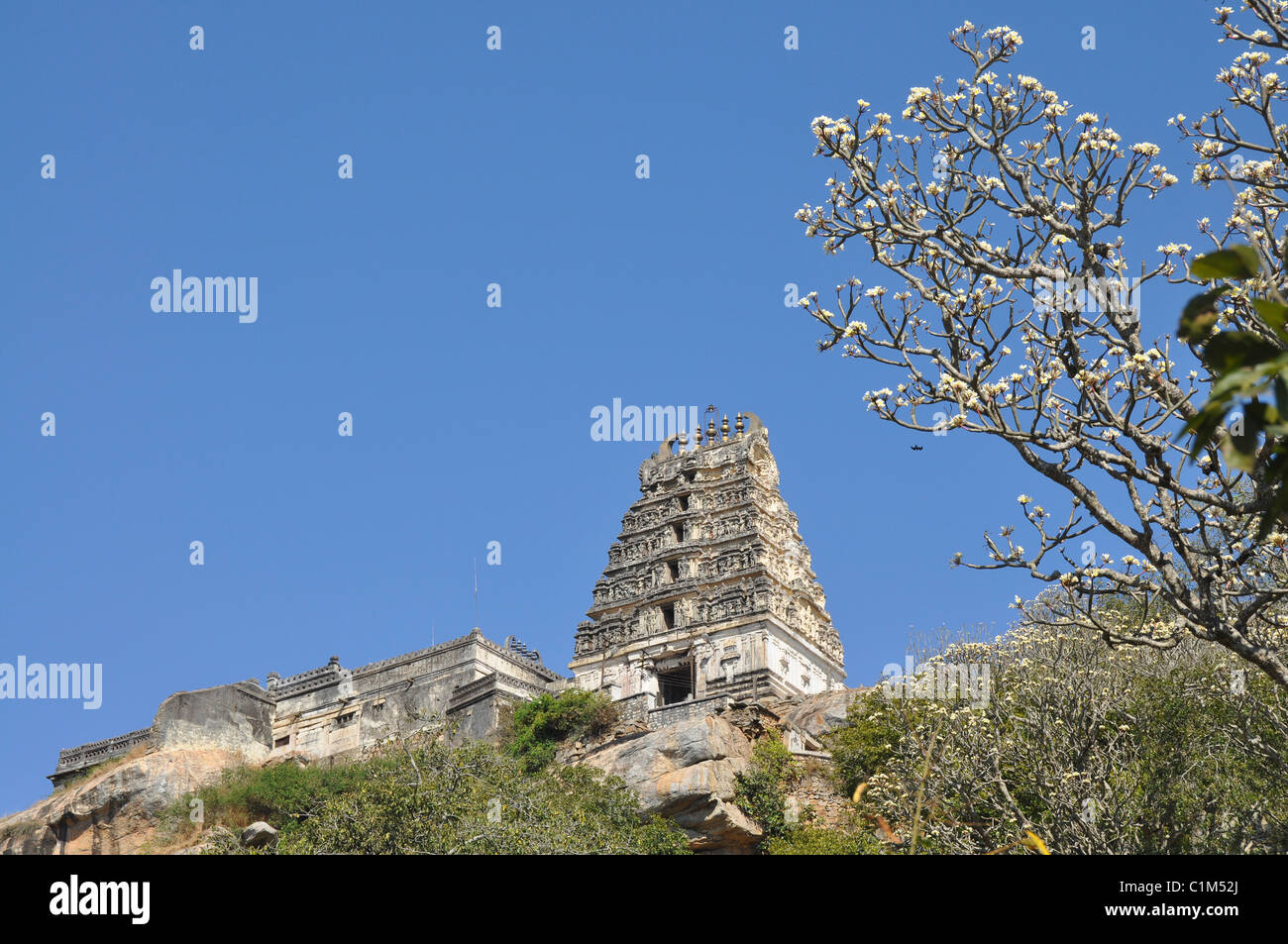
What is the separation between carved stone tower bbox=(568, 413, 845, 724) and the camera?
4950 centimetres

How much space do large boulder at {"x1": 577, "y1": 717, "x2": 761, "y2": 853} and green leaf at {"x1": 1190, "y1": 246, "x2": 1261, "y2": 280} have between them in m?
31.6

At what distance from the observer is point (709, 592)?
51656 mm

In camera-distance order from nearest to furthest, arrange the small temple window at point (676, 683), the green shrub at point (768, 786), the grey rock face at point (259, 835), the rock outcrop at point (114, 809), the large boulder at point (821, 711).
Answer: the green shrub at point (768, 786), the grey rock face at point (259, 835), the large boulder at point (821, 711), the rock outcrop at point (114, 809), the small temple window at point (676, 683)

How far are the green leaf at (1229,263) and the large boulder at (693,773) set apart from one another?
31563 millimetres

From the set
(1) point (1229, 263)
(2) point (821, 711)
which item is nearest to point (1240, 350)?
(1) point (1229, 263)

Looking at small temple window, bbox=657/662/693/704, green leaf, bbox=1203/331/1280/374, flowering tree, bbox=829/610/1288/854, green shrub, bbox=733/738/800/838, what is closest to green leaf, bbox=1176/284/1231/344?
green leaf, bbox=1203/331/1280/374

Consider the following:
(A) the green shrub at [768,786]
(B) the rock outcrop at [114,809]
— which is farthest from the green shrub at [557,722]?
(B) the rock outcrop at [114,809]

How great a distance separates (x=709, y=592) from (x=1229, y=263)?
153 ft

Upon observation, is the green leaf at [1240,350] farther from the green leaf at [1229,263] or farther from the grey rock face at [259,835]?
the grey rock face at [259,835]

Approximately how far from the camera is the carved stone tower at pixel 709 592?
49.5m
